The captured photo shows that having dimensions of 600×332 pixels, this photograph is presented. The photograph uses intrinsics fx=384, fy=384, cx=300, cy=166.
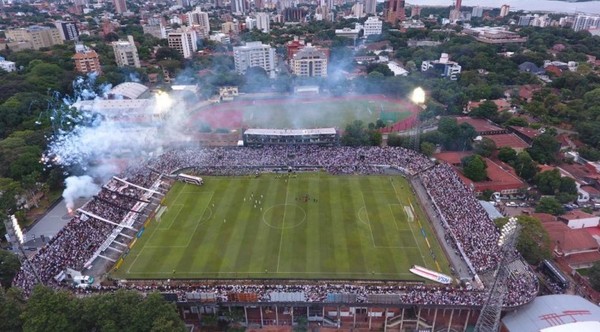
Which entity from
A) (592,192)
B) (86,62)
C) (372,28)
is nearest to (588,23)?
(372,28)

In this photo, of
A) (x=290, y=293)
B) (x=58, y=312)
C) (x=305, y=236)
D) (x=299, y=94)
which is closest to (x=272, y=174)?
(x=305, y=236)

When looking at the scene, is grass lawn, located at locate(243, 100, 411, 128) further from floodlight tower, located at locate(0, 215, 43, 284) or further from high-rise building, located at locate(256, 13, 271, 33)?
high-rise building, located at locate(256, 13, 271, 33)

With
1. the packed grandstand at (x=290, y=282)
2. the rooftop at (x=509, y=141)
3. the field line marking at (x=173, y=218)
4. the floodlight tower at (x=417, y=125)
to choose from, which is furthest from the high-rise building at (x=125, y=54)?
the rooftop at (x=509, y=141)

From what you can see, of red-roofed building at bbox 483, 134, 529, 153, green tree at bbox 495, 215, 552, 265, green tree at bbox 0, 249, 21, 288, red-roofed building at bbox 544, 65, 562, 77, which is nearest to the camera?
green tree at bbox 0, 249, 21, 288

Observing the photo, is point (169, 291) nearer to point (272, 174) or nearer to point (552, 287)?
point (272, 174)

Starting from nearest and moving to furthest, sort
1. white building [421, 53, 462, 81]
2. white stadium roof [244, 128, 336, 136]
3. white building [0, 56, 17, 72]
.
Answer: white stadium roof [244, 128, 336, 136] → white building [0, 56, 17, 72] → white building [421, 53, 462, 81]

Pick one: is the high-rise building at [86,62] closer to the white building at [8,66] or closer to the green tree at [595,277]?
the white building at [8,66]

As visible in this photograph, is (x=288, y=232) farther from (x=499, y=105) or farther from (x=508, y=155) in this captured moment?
(x=499, y=105)

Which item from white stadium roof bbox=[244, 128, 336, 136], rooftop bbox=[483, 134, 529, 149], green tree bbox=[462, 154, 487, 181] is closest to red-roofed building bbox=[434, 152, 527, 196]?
green tree bbox=[462, 154, 487, 181]

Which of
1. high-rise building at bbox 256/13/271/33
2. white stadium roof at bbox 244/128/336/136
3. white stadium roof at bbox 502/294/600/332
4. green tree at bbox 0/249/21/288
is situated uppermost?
high-rise building at bbox 256/13/271/33
